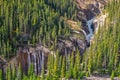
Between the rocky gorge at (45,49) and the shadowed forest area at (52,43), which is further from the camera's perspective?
the rocky gorge at (45,49)

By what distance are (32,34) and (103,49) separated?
3221 cm

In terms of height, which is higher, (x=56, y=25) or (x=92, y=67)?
(x=56, y=25)

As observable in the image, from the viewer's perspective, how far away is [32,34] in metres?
164

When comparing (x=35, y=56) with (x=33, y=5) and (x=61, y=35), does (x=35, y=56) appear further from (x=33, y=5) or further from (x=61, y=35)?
(x=33, y=5)

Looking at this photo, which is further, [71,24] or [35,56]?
[71,24]

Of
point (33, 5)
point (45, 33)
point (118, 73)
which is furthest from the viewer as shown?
point (33, 5)

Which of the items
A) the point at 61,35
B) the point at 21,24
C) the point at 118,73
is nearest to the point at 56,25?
the point at 61,35

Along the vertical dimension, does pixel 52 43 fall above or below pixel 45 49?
above

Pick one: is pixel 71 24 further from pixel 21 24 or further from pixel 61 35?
pixel 21 24

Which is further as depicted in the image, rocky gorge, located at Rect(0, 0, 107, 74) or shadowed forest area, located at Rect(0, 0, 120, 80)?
rocky gorge, located at Rect(0, 0, 107, 74)

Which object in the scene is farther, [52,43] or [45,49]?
[52,43]

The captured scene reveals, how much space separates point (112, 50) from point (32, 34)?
1416 inches

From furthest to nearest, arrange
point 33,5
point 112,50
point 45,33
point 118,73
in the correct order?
point 33,5 < point 45,33 < point 112,50 < point 118,73

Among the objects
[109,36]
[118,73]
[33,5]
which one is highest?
[33,5]
